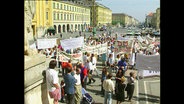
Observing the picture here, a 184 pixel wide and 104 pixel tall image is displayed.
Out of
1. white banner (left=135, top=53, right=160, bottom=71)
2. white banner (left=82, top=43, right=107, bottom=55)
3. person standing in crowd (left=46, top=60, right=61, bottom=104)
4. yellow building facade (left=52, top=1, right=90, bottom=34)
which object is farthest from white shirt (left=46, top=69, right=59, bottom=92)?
yellow building facade (left=52, top=1, right=90, bottom=34)

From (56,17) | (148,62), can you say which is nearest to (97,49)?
(148,62)

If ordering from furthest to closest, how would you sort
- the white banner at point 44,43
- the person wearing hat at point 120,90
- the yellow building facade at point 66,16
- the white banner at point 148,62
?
the yellow building facade at point 66,16 → the white banner at point 44,43 → the white banner at point 148,62 → the person wearing hat at point 120,90

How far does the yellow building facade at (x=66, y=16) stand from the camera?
83.3 metres

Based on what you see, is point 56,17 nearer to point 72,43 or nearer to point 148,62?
point 72,43

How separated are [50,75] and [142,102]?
5807 mm

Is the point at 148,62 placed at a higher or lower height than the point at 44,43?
lower

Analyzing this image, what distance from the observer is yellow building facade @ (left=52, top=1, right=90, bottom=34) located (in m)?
83.3

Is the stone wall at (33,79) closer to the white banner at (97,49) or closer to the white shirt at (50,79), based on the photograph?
the white shirt at (50,79)

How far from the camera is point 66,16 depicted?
308 feet

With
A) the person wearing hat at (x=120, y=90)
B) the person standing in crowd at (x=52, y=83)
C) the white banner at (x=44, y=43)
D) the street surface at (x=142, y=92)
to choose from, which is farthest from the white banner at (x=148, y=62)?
the white banner at (x=44, y=43)

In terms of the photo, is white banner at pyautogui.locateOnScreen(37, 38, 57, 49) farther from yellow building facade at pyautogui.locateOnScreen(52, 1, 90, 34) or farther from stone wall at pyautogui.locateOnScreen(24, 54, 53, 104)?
yellow building facade at pyautogui.locateOnScreen(52, 1, 90, 34)
